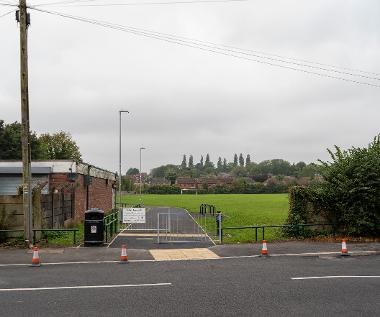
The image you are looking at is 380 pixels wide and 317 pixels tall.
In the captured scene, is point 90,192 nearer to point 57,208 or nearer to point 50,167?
point 50,167

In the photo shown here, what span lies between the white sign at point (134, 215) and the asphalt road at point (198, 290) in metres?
6.22

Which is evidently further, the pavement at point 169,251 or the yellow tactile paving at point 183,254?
the yellow tactile paving at point 183,254

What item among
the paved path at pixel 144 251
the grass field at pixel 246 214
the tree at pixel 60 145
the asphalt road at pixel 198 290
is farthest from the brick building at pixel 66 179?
the tree at pixel 60 145

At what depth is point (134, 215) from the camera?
20.0 m

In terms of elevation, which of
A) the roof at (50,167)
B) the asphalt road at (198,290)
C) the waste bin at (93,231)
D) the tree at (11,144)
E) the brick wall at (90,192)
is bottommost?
the asphalt road at (198,290)

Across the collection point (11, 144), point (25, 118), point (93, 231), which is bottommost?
point (93, 231)

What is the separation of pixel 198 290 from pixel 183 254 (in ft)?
18.6

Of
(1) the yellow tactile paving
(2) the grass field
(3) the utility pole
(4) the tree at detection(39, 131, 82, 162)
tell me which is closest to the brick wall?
(2) the grass field

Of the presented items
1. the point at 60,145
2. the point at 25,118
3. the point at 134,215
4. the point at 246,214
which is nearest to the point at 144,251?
the point at 134,215

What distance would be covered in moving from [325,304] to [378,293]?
5.16 ft

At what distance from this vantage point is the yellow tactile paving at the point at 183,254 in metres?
14.8

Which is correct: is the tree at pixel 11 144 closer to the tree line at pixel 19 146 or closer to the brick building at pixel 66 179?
the tree line at pixel 19 146

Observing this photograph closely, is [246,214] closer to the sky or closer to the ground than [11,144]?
closer to the ground

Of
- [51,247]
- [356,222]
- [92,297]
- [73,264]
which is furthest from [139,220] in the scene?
[92,297]
